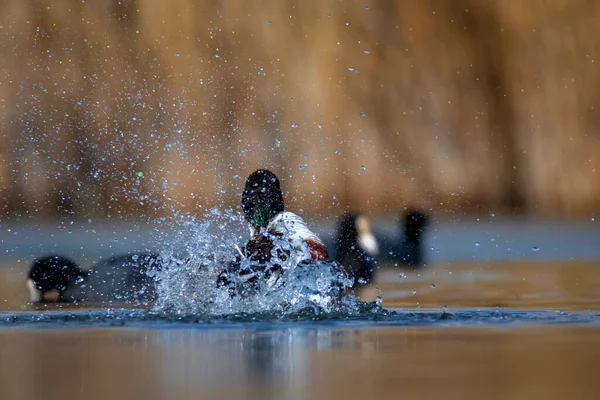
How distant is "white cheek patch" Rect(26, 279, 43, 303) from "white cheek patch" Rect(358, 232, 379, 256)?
3077 millimetres

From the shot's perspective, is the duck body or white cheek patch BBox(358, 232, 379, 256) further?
white cheek patch BBox(358, 232, 379, 256)

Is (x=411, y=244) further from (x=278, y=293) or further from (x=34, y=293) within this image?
(x=278, y=293)

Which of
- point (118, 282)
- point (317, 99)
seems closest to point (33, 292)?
point (118, 282)

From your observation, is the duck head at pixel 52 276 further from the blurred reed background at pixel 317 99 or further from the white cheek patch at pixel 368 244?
the blurred reed background at pixel 317 99

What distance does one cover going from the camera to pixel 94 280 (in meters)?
9.70

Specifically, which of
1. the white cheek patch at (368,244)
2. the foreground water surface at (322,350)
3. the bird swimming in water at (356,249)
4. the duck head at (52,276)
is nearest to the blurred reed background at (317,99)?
the bird swimming in water at (356,249)

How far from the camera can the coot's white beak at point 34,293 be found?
9.15 m

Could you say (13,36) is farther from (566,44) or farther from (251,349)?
(251,349)

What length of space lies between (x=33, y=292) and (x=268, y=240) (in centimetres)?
267

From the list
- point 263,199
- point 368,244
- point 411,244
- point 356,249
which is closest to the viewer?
point 263,199

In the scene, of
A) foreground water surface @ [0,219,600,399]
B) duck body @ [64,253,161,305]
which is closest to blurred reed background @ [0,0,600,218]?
duck body @ [64,253,161,305]

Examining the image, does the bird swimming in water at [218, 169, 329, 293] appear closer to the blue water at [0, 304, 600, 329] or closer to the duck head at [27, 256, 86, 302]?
the blue water at [0, 304, 600, 329]

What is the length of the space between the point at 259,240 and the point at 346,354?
2.34 m

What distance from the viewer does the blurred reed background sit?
53.8 feet
